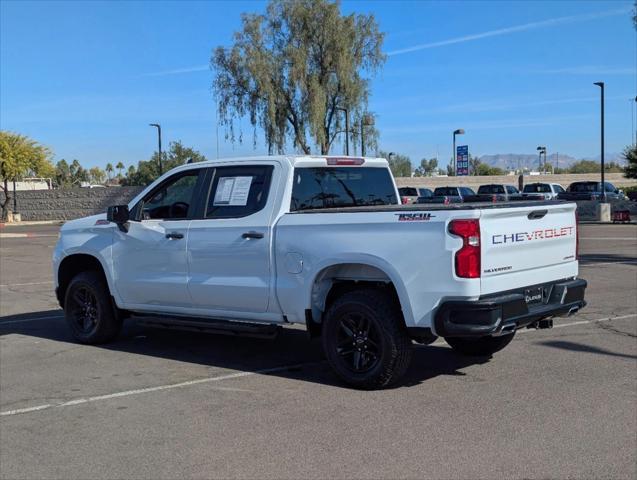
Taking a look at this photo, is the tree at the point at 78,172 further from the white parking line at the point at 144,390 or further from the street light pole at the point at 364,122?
the white parking line at the point at 144,390

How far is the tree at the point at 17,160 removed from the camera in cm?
4784

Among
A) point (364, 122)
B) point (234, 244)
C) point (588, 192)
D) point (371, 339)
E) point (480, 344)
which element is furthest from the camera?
point (364, 122)

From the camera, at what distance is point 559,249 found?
6305 mm

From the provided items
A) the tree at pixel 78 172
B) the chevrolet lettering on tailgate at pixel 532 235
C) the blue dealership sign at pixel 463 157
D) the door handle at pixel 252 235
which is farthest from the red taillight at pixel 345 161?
the tree at pixel 78 172

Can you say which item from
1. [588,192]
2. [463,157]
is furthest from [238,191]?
[588,192]

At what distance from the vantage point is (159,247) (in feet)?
24.4

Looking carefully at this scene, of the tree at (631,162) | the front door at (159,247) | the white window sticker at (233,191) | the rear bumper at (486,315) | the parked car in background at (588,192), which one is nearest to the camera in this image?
the rear bumper at (486,315)

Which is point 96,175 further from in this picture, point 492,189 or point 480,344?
point 480,344

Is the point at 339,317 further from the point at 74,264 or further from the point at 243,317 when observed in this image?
the point at 74,264

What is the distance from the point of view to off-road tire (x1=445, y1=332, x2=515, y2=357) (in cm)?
714

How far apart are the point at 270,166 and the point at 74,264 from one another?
3339 millimetres

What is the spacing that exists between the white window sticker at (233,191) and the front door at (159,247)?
0.30 meters

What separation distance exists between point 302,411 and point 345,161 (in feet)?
9.42

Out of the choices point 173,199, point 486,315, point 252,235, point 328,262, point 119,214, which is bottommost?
point 486,315
